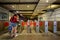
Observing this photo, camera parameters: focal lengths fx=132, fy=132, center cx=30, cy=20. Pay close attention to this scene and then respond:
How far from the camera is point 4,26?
1909 cm

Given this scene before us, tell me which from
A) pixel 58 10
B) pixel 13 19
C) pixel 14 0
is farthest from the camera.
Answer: pixel 58 10

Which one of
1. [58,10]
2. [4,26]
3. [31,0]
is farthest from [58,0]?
[4,26]

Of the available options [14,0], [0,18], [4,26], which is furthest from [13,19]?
[4,26]

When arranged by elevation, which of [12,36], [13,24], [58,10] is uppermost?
[58,10]

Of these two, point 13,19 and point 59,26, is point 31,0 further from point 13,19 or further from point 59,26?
point 59,26

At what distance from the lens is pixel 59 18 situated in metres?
21.3

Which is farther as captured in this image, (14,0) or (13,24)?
(14,0)

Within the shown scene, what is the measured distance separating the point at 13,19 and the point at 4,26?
901 cm

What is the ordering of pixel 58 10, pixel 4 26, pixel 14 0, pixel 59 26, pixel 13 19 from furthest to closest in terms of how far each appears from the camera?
pixel 58 10
pixel 4 26
pixel 59 26
pixel 14 0
pixel 13 19

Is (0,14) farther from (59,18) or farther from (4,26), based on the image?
(59,18)

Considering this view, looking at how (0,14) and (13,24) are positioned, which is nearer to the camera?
(13,24)

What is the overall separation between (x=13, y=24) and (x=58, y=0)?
563cm

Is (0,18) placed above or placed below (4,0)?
below

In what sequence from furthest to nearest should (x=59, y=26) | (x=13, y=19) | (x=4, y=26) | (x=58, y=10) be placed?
1. (x=58, y=10)
2. (x=4, y=26)
3. (x=59, y=26)
4. (x=13, y=19)
